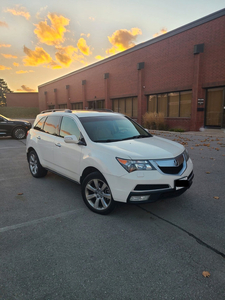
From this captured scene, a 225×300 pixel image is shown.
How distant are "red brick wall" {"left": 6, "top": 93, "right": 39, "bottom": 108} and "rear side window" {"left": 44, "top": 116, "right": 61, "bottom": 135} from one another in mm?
61990

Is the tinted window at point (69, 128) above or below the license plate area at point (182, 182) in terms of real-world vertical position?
above

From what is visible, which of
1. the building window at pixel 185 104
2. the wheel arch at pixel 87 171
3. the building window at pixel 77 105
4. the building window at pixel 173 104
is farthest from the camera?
the building window at pixel 77 105

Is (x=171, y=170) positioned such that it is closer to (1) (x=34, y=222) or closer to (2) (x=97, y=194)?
(2) (x=97, y=194)

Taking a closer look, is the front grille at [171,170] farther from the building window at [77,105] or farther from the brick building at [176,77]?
the building window at [77,105]

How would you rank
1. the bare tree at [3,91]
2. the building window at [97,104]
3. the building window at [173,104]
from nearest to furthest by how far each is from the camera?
1. the building window at [173,104]
2. the building window at [97,104]
3. the bare tree at [3,91]

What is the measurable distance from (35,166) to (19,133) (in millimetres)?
9828

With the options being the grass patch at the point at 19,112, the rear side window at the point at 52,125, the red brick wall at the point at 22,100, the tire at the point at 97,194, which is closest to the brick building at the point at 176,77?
the rear side window at the point at 52,125

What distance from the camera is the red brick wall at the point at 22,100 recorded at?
63156 mm

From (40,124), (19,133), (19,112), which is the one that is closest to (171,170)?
(40,124)

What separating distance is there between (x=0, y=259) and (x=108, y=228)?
147 centimetres

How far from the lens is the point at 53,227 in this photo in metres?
3.45

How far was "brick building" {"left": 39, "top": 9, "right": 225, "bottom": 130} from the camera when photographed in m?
15.9

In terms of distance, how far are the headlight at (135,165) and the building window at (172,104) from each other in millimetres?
15892

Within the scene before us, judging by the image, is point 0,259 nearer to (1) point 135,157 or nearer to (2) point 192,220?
(1) point 135,157
